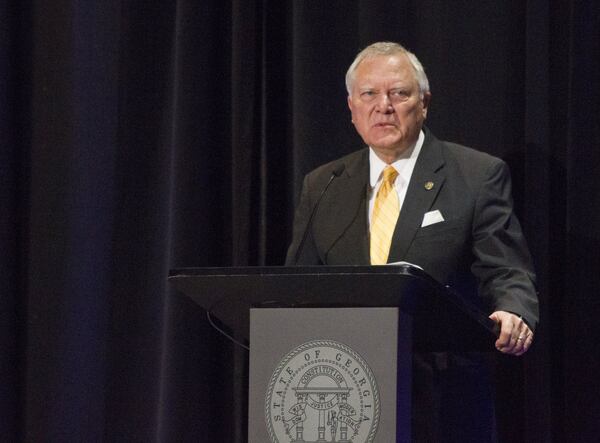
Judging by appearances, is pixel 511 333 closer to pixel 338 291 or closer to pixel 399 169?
pixel 338 291

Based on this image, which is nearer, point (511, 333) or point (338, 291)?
point (338, 291)

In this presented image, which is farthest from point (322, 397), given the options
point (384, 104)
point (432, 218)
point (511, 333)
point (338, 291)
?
point (384, 104)

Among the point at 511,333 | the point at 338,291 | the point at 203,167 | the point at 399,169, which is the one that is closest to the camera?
the point at 338,291

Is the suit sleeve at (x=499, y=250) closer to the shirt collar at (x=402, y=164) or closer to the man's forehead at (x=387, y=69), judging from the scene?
the shirt collar at (x=402, y=164)

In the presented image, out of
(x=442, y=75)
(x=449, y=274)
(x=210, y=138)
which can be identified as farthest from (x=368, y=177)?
(x=210, y=138)

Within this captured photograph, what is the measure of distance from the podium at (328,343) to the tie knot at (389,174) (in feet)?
2.81

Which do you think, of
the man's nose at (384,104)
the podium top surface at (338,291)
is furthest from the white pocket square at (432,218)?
the podium top surface at (338,291)

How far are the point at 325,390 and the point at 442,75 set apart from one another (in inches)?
64.8

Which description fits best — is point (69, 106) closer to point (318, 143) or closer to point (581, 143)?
point (318, 143)

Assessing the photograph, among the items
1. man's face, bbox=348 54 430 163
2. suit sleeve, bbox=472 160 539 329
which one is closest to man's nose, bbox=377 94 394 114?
man's face, bbox=348 54 430 163

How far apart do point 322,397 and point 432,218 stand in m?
0.87

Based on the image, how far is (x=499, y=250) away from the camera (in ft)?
8.32

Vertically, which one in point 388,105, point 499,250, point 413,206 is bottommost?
point 499,250

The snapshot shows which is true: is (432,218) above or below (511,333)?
above
